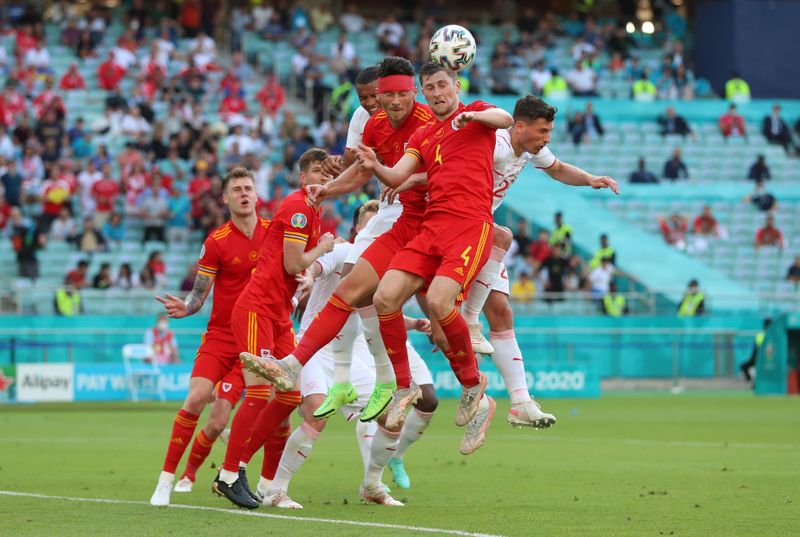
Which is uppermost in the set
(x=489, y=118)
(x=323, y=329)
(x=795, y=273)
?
(x=489, y=118)

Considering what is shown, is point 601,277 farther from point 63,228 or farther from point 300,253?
→ point 300,253

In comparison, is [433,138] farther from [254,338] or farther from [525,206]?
[525,206]

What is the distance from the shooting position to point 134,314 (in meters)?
27.9

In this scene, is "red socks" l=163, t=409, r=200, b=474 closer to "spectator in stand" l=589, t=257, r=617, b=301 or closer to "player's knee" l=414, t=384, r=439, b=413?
"player's knee" l=414, t=384, r=439, b=413

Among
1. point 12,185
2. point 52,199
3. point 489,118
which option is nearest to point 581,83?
point 52,199

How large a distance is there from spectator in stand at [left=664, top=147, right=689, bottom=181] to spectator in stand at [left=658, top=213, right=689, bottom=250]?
1.86 m

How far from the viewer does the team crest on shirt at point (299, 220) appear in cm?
1180

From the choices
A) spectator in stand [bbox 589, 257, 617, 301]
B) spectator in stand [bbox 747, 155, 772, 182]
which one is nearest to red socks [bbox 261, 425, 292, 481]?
spectator in stand [bbox 589, 257, 617, 301]

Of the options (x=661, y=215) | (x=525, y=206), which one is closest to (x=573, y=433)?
(x=525, y=206)

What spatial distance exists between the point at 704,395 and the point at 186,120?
529 inches

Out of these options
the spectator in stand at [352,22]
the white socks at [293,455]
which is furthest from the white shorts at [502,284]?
the spectator in stand at [352,22]

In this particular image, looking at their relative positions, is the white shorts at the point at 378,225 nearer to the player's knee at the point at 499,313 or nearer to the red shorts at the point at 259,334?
the red shorts at the point at 259,334

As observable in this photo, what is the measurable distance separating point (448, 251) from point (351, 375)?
2993 millimetres

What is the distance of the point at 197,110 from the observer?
34.8 meters
